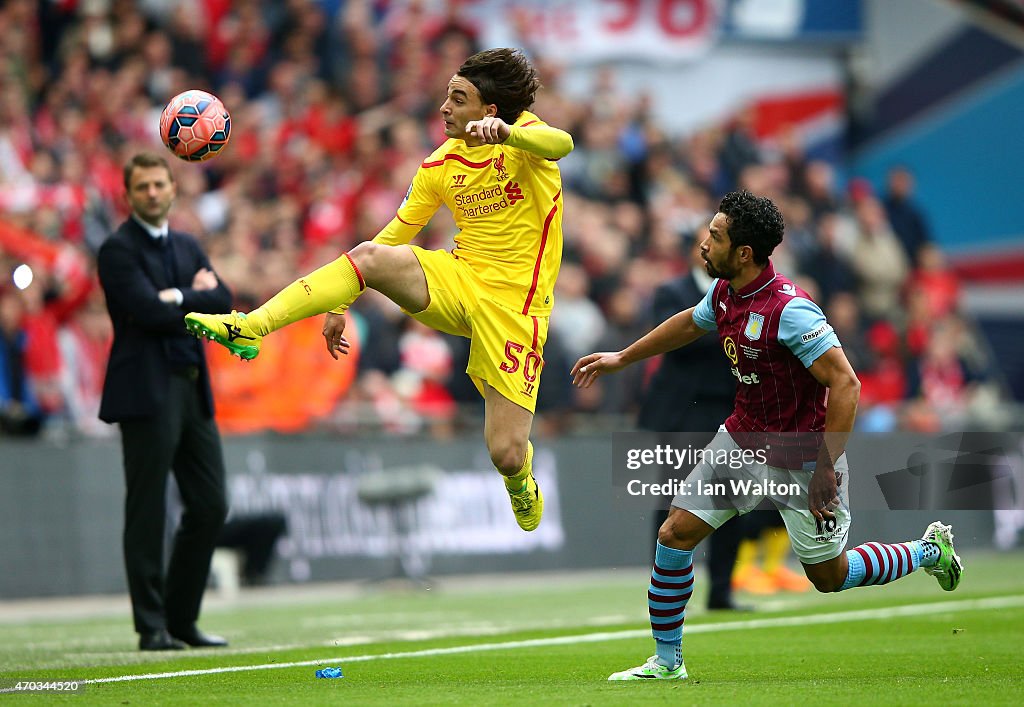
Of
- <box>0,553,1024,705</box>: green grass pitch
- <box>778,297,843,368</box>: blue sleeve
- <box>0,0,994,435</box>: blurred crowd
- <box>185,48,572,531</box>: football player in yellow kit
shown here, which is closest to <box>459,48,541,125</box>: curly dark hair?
<box>185,48,572,531</box>: football player in yellow kit

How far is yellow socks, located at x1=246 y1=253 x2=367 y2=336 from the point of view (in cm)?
796

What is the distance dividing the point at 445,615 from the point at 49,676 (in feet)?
15.6

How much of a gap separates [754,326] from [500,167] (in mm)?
1898

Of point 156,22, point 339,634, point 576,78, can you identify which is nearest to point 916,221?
point 576,78

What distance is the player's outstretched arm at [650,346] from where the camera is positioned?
7945 millimetres

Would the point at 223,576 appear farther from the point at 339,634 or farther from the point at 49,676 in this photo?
the point at 49,676

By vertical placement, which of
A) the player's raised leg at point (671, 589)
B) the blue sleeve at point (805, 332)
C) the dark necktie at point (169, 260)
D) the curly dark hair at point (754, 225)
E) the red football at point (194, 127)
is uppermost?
the red football at point (194, 127)

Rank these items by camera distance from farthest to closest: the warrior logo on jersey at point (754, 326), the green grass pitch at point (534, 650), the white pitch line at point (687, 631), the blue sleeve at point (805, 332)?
the white pitch line at point (687, 631) < the warrior logo on jersey at point (754, 326) < the blue sleeve at point (805, 332) < the green grass pitch at point (534, 650)

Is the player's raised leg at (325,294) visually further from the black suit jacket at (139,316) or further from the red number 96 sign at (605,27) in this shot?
the red number 96 sign at (605,27)

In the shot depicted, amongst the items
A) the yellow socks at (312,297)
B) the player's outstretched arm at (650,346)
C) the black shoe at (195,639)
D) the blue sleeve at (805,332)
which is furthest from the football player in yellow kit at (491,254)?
the black shoe at (195,639)

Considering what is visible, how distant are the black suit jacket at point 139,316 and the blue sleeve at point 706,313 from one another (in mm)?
3165

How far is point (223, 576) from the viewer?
1496 cm

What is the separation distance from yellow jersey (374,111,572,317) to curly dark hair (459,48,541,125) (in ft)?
0.43

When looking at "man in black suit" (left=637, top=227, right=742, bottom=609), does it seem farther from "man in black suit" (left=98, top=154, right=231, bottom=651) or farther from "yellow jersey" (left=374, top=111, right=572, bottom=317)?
"man in black suit" (left=98, top=154, right=231, bottom=651)
